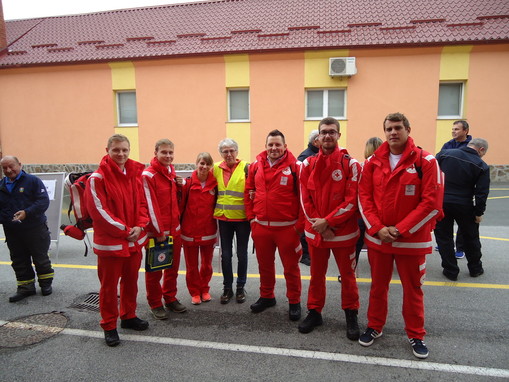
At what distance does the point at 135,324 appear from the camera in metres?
3.58

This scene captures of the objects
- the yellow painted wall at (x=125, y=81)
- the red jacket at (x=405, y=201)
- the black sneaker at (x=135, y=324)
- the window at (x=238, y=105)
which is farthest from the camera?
the yellow painted wall at (x=125, y=81)

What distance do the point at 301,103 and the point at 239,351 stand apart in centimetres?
1087

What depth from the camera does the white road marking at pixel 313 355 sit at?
9.29 feet

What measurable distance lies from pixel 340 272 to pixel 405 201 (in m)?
0.95

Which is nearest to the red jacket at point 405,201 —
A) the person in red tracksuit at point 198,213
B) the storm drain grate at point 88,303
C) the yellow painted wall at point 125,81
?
the person in red tracksuit at point 198,213

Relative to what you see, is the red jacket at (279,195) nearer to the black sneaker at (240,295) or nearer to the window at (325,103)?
the black sneaker at (240,295)

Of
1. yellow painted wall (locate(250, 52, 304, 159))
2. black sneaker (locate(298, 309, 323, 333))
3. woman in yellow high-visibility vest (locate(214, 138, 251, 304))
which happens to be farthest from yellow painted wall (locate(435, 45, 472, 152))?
black sneaker (locate(298, 309, 323, 333))

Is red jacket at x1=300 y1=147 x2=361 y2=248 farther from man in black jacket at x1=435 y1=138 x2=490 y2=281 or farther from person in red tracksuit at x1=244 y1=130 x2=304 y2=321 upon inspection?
man in black jacket at x1=435 y1=138 x2=490 y2=281

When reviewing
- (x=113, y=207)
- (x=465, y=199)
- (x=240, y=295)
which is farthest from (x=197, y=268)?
(x=465, y=199)

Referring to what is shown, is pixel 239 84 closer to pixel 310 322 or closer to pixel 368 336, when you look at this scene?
pixel 310 322

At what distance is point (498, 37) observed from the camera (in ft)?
37.4

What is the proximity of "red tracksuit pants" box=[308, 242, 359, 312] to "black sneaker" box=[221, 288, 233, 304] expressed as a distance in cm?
110

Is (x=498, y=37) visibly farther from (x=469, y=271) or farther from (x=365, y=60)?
(x=469, y=271)

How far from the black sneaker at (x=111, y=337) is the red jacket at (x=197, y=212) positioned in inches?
46.3
